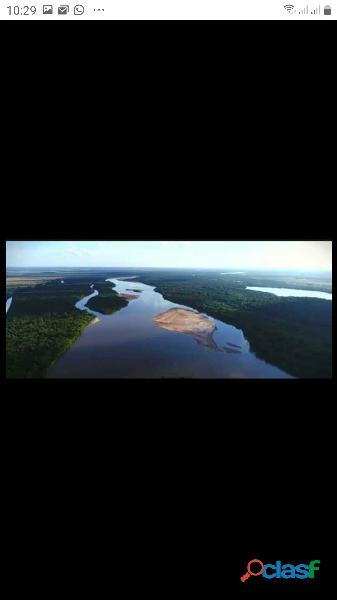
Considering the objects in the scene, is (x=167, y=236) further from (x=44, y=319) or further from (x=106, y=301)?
(x=44, y=319)

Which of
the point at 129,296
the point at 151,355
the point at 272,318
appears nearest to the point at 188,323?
the point at 151,355

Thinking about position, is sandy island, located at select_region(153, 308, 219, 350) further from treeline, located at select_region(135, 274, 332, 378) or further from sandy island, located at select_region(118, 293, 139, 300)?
sandy island, located at select_region(118, 293, 139, 300)

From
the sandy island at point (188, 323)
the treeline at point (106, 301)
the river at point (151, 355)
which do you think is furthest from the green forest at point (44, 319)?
the sandy island at point (188, 323)
